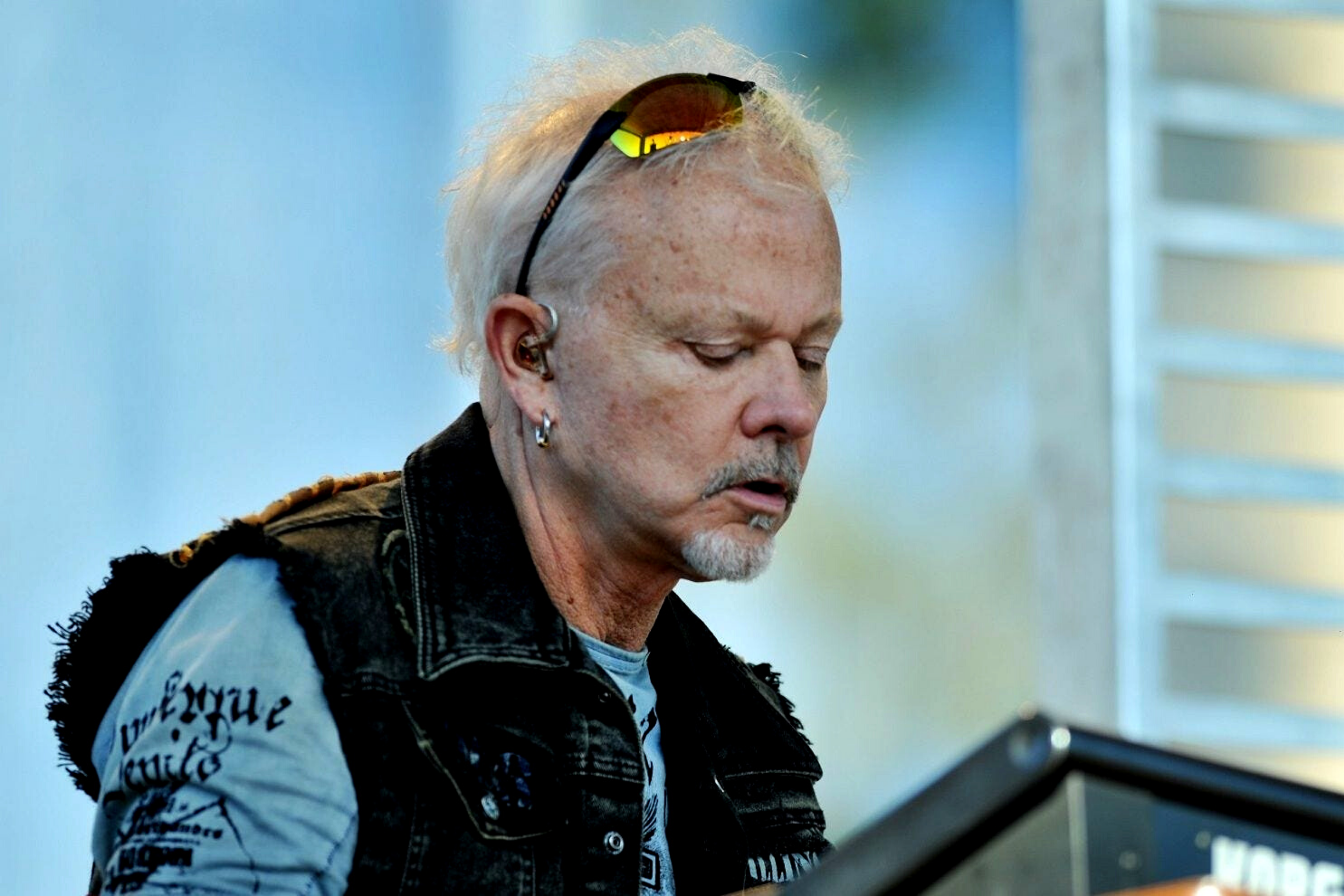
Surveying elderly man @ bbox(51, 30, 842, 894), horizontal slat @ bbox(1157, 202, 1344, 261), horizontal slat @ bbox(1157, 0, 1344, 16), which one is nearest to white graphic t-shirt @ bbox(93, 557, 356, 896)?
elderly man @ bbox(51, 30, 842, 894)

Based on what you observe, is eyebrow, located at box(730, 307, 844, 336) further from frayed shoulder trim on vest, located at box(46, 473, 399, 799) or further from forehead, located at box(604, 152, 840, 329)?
frayed shoulder trim on vest, located at box(46, 473, 399, 799)

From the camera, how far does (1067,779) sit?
105cm

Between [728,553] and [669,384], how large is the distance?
7.7 inches

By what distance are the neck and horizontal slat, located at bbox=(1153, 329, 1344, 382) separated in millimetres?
3325

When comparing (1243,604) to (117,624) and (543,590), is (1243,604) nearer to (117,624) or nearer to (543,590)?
(543,590)

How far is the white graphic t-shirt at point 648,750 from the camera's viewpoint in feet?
6.74

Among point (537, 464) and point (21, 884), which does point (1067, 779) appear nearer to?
point (537, 464)

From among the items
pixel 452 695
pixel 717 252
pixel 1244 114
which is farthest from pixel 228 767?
pixel 1244 114

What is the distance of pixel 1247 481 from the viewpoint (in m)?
5.15

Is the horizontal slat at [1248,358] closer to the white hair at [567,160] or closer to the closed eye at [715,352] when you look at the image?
the white hair at [567,160]

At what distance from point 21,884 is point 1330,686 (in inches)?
142

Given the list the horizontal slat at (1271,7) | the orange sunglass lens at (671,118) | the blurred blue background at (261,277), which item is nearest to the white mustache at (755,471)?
the orange sunglass lens at (671,118)

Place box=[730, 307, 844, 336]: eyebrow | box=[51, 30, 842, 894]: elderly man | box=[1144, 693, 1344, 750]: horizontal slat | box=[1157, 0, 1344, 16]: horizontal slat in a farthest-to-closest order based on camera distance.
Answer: box=[1157, 0, 1344, 16]: horizontal slat → box=[1144, 693, 1344, 750]: horizontal slat → box=[730, 307, 844, 336]: eyebrow → box=[51, 30, 842, 894]: elderly man

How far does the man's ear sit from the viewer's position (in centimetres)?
210
